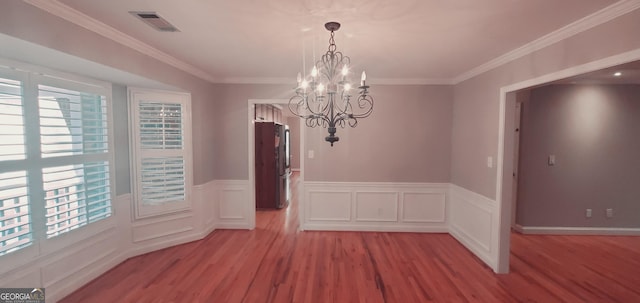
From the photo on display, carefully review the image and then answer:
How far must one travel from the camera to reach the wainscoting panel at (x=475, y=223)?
3.09m

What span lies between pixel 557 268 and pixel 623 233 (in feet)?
7.41

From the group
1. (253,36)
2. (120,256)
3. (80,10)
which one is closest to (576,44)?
(253,36)

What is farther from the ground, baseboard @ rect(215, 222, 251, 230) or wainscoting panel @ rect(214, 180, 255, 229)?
wainscoting panel @ rect(214, 180, 255, 229)

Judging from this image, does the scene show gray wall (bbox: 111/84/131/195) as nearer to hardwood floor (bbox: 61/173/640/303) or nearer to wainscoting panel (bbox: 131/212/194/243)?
wainscoting panel (bbox: 131/212/194/243)

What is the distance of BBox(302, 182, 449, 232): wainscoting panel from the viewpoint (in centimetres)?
421

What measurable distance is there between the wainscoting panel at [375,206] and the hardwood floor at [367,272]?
0.28 m

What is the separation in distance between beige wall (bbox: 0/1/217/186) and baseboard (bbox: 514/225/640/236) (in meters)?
5.24

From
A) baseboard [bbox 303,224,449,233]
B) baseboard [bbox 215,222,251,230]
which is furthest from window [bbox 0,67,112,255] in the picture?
baseboard [bbox 303,224,449,233]

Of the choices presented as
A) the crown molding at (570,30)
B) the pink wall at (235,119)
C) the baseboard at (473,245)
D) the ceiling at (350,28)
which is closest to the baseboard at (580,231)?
the baseboard at (473,245)

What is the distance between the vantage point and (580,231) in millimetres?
4105

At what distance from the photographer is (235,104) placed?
13.8ft

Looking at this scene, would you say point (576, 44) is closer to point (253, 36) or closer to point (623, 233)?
point (253, 36)

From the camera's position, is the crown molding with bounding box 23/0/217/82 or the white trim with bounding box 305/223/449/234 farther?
the white trim with bounding box 305/223/449/234

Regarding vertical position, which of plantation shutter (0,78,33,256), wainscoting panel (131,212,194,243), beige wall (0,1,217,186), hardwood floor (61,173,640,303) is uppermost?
beige wall (0,1,217,186)
